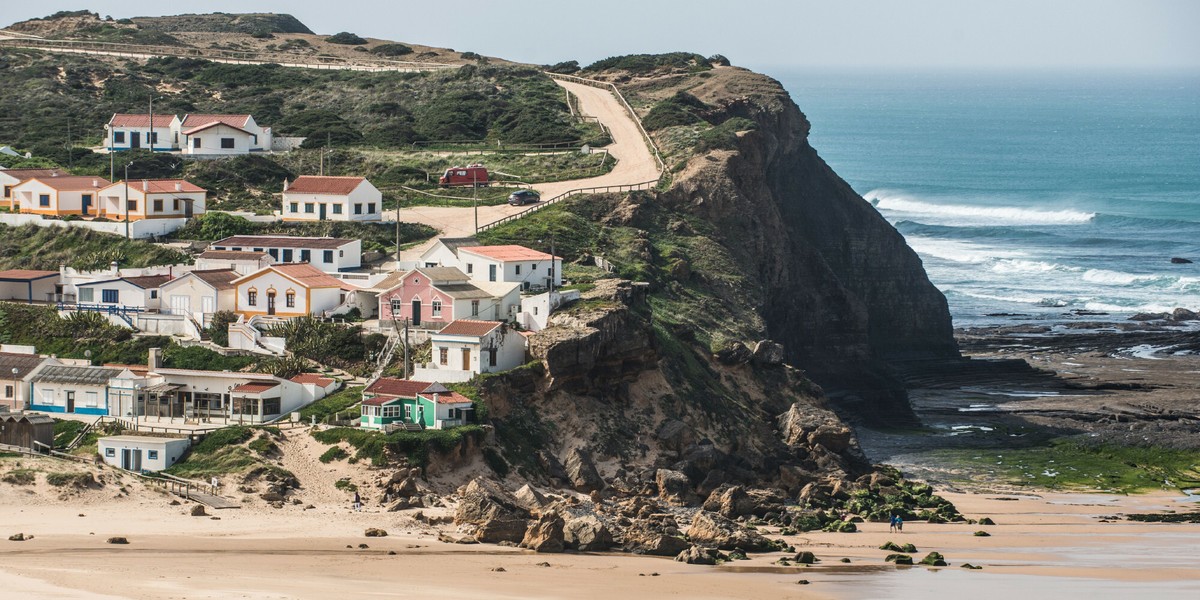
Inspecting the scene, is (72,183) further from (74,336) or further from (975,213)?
(975,213)

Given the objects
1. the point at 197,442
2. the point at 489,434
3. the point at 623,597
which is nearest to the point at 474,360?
the point at 489,434

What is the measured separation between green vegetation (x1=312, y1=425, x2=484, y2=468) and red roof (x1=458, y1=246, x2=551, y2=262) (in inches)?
524

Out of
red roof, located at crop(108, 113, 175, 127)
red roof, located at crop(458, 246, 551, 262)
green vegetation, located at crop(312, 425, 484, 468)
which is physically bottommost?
green vegetation, located at crop(312, 425, 484, 468)

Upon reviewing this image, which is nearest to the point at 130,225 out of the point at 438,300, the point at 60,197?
the point at 60,197

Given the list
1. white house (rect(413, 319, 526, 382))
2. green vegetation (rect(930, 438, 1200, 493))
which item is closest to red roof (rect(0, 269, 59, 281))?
white house (rect(413, 319, 526, 382))

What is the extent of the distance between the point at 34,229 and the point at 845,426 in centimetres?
3707

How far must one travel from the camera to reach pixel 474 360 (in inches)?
2405

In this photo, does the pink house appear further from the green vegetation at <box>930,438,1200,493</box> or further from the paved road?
the green vegetation at <box>930,438,1200,493</box>

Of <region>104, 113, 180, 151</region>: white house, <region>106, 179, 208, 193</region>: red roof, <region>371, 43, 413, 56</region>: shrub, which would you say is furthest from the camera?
<region>371, 43, 413, 56</region>: shrub

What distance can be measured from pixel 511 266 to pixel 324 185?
1751cm

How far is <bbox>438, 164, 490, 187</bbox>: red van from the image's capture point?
9262 centimetres

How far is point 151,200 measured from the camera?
82.1 m

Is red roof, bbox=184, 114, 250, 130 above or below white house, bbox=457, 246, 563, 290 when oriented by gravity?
above

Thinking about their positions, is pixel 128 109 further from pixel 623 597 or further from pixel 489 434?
pixel 623 597
